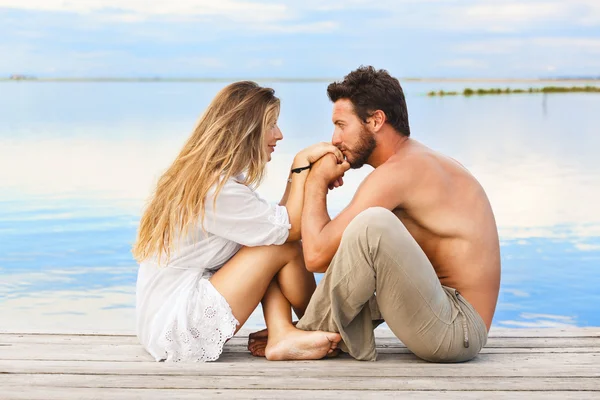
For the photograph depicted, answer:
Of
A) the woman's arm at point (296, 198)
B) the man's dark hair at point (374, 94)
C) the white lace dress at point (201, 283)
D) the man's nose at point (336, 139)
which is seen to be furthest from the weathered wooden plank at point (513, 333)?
the man's dark hair at point (374, 94)

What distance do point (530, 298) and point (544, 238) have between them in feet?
6.41

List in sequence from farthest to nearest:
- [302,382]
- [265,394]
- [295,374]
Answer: [295,374], [302,382], [265,394]

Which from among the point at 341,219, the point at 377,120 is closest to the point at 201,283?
the point at 341,219

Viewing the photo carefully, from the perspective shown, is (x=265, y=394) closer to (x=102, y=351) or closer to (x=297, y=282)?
(x=297, y=282)

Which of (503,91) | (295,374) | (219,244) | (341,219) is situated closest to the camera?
(295,374)

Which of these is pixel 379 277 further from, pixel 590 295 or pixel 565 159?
pixel 565 159

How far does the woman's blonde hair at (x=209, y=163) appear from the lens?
3.54m

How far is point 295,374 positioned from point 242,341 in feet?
2.26

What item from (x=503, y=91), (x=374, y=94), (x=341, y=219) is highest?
(x=374, y=94)

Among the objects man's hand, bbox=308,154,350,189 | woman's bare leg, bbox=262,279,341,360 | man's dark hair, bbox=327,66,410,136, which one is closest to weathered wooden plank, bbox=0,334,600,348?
woman's bare leg, bbox=262,279,341,360

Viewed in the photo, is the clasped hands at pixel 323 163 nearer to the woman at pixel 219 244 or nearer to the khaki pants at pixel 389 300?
the woman at pixel 219 244

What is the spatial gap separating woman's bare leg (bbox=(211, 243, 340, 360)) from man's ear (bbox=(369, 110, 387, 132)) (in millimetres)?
620

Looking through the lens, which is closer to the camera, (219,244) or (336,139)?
(219,244)

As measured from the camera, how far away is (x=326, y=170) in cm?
374
